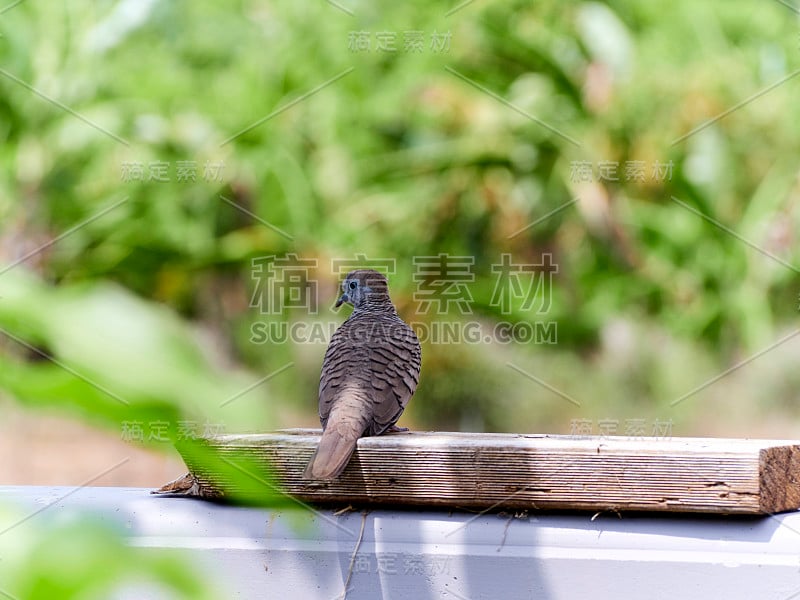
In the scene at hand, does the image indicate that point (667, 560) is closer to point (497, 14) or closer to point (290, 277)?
point (290, 277)

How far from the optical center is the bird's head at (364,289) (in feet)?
5.41

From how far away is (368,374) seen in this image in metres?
1.34

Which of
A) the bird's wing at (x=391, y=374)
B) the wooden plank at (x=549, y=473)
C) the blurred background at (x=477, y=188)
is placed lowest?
the wooden plank at (x=549, y=473)

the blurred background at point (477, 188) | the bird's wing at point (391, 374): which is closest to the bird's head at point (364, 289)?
the bird's wing at point (391, 374)

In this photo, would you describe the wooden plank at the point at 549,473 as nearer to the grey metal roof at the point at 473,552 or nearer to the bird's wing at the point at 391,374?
the grey metal roof at the point at 473,552

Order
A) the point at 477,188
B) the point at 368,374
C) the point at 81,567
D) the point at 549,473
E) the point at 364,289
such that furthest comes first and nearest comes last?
1. the point at 477,188
2. the point at 364,289
3. the point at 368,374
4. the point at 549,473
5. the point at 81,567

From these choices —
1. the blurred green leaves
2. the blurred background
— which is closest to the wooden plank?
the blurred green leaves

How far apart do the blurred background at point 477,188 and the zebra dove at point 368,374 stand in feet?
4.69

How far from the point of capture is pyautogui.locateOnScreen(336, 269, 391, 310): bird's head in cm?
165

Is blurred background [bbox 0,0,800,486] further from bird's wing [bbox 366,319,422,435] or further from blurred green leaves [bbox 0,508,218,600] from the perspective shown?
blurred green leaves [bbox 0,508,218,600]

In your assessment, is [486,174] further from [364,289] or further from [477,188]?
[364,289]

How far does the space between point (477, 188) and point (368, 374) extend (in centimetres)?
202

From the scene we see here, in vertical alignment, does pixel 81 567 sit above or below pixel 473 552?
below

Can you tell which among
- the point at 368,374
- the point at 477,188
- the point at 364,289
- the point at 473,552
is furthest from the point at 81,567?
the point at 477,188
